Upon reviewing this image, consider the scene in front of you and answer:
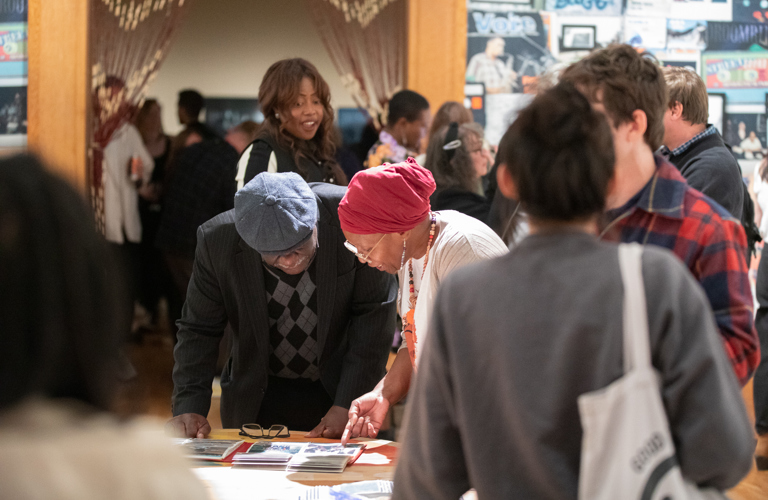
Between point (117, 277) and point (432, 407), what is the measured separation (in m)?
0.58

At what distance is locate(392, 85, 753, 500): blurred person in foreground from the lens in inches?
41.6

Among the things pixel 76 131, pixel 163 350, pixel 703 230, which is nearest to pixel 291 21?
pixel 76 131

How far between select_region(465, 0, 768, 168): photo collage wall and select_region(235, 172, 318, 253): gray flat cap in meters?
3.50

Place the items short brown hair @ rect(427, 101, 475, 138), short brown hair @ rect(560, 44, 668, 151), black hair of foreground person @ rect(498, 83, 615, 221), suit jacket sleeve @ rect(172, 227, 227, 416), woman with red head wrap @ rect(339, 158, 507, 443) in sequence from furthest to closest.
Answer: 1. short brown hair @ rect(427, 101, 475, 138)
2. suit jacket sleeve @ rect(172, 227, 227, 416)
3. woman with red head wrap @ rect(339, 158, 507, 443)
4. short brown hair @ rect(560, 44, 668, 151)
5. black hair of foreground person @ rect(498, 83, 615, 221)

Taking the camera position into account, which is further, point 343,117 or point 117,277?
point 343,117

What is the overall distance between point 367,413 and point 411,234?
2.04 ft

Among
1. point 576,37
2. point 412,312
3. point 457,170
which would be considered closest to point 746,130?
point 576,37

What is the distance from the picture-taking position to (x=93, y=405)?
35.2 inches

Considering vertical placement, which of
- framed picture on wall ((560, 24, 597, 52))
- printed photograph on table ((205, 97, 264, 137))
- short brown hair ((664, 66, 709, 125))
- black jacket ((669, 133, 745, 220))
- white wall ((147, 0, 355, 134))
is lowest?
black jacket ((669, 133, 745, 220))

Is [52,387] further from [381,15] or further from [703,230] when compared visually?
[381,15]

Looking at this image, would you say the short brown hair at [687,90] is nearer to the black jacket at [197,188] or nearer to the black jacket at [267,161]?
the black jacket at [267,161]

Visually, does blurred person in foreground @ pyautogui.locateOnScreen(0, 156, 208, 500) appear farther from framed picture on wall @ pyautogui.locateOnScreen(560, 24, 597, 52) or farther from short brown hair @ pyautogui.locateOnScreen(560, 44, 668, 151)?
framed picture on wall @ pyautogui.locateOnScreen(560, 24, 597, 52)

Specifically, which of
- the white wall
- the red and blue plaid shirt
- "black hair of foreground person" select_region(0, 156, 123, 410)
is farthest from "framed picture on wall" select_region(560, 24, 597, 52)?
"black hair of foreground person" select_region(0, 156, 123, 410)

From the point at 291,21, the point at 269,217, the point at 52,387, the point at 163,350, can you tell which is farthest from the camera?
the point at 291,21
